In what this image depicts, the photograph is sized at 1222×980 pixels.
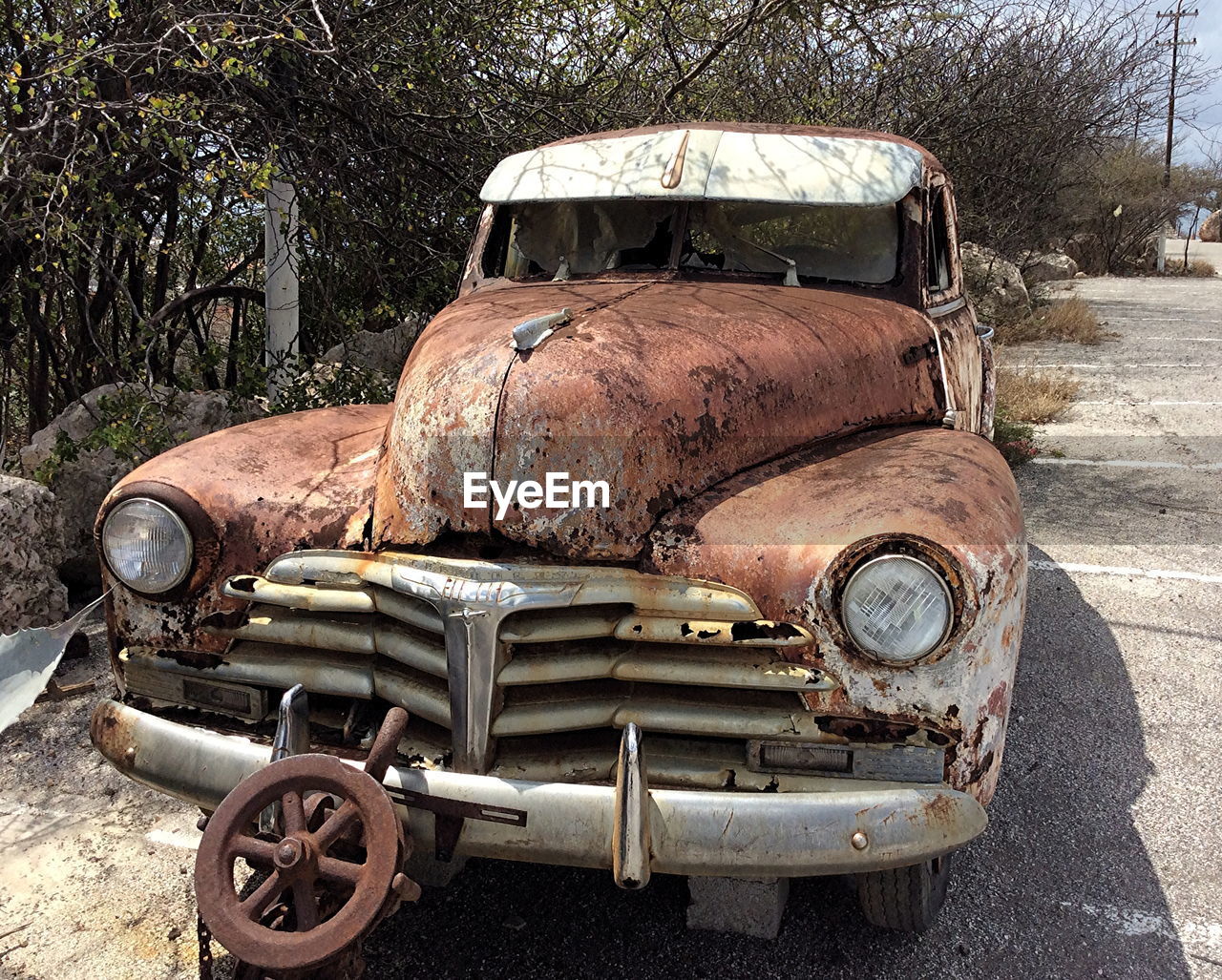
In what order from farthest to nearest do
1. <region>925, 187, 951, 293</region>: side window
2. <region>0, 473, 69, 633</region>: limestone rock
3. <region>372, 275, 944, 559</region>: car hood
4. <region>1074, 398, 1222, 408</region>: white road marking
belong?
<region>1074, 398, 1222, 408</region>: white road marking
<region>0, 473, 69, 633</region>: limestone rock
<region>925, 187, 951, 293</region>: side window
<region>372, 275, 944, 559</region>: car hood

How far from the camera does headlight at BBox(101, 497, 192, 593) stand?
2.41m

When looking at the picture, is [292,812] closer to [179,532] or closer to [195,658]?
[195,658]

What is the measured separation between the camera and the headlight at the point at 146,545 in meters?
2.41

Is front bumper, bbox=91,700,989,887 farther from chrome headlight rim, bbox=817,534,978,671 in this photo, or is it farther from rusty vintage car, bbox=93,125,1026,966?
chrome headlight rim, bbox=817,534,978,671

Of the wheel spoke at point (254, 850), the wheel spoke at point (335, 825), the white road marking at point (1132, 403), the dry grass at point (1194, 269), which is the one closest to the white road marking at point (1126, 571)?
the wheel spoke at point (335, 825)

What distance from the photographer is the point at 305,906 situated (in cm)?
184

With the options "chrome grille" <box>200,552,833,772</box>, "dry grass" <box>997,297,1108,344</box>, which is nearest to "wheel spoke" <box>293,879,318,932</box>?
"chrome grille" <box>200,552,833,772</box>

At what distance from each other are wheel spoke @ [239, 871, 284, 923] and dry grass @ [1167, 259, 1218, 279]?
27.4 metres

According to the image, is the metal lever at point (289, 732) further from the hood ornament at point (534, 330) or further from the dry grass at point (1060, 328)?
the dry grass at point (1060, 328)

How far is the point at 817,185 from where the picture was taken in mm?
3383

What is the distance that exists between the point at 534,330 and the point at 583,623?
2.50 feet

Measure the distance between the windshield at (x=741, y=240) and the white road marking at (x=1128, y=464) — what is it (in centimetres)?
464

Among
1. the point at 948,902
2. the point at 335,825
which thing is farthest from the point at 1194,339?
the point at 335,825

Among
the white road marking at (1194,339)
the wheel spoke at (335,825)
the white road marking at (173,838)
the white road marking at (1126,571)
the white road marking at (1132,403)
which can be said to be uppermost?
the white road marking at (1194,339)
